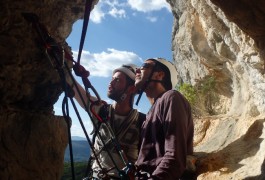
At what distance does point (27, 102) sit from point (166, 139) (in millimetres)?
2148

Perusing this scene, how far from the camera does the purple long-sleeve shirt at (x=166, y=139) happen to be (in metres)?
3.69

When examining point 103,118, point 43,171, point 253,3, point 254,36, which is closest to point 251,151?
point 254,36

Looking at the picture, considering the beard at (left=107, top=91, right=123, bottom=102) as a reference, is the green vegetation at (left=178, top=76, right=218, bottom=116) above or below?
above

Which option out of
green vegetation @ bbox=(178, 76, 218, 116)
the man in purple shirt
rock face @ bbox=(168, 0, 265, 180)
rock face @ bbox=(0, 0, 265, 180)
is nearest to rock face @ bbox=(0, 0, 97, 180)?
rock face @ bbox=(0, 0, 265, 180)

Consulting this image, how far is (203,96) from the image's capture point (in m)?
15.0

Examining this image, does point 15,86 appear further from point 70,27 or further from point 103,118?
point 70,27

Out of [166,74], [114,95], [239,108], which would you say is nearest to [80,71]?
[166,74]

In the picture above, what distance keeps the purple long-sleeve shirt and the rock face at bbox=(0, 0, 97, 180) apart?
1.39m

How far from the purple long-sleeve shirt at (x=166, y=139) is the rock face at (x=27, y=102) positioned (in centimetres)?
139

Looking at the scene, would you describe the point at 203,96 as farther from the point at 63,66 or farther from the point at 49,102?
the point at 63,66

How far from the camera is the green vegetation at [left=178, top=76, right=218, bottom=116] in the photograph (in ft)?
47.2

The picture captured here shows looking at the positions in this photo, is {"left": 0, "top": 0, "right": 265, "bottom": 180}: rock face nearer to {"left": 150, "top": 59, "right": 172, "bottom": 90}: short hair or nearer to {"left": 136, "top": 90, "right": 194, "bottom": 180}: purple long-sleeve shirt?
{"left": 136, "top": 90, "right": 194, "bottom": 180}: purple long-sleeve shirt

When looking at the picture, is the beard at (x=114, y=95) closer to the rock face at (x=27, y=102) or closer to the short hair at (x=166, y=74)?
the short hair at (x=166, y=74)

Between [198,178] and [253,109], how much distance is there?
347cm
